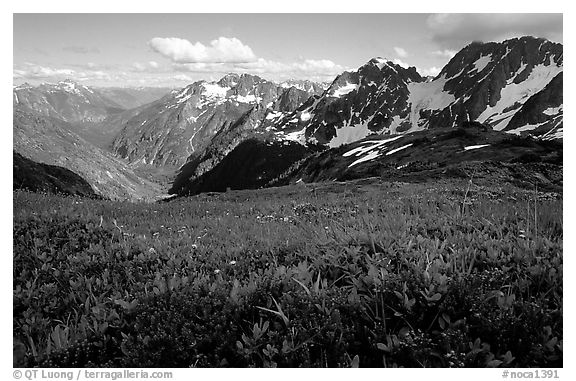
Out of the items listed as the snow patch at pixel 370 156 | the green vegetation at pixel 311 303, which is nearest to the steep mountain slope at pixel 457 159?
the snow patch at pixel 370 156

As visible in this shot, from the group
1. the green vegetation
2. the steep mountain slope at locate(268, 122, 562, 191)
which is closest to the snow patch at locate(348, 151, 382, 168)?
the steep mountain slope at locate(268, 122, 562, 191)

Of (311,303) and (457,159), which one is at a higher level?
(457,159)

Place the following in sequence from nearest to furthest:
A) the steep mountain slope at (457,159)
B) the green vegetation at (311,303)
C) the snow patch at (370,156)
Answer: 1. the green vegetation at (311,303)
2. the steep mountain slope at (457,159)
3. the snow patch at (370,156)

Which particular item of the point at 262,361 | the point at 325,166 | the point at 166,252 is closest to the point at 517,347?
the point at 262,361

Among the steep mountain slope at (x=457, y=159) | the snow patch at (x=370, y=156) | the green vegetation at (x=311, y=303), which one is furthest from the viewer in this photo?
the snow patch at (x=370, y=156)

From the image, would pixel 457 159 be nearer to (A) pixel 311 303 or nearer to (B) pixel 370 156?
(B) pixel 370 156

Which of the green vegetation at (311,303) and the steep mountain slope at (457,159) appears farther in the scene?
the steep mountain slope at (457,159)

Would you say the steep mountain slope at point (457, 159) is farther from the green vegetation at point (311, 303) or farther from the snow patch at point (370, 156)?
the green vegetation at point (311, 303)

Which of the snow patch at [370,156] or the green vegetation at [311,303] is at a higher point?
the snow patch at [370,156]

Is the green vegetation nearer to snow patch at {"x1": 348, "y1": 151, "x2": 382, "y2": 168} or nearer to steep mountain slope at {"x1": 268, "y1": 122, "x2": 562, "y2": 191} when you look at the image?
steep mountain slope at {"x1": 268, "y1": 122, "x2": 562, "y2": 191}

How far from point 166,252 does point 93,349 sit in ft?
6.49

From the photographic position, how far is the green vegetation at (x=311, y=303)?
3836 millimetres

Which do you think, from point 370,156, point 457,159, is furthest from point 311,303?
point 370,156

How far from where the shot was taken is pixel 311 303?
421 cm
